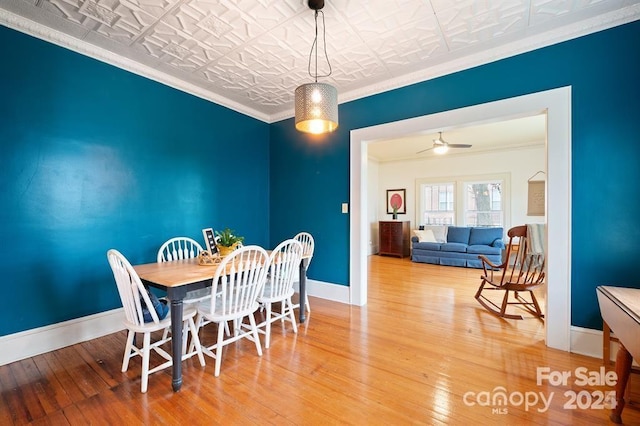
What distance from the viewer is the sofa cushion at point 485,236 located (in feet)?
20.1

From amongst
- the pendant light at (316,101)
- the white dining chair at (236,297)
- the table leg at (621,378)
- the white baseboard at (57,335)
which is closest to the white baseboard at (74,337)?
the white baseboard at (57,335)

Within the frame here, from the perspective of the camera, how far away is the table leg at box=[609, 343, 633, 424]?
1482mm

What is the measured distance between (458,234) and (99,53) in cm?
714

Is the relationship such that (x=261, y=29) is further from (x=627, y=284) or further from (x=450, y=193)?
(x=450, y=193)

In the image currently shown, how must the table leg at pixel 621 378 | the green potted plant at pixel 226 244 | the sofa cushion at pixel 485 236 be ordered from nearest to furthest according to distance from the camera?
the table leg at pixel 621 378, the green potted plant at pixel 226 244, the sofa cushion at pixel 485 236

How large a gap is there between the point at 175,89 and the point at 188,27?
115 centimetres

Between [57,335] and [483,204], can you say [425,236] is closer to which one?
[483,204]

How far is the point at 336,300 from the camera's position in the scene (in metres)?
3.73

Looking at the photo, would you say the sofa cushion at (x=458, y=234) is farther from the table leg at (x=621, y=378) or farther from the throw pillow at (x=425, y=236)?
the table leg at (x=621, y=378)

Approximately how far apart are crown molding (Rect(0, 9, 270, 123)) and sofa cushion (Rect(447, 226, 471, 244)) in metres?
5.76

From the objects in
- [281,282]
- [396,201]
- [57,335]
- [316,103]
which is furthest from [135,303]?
[396,201]

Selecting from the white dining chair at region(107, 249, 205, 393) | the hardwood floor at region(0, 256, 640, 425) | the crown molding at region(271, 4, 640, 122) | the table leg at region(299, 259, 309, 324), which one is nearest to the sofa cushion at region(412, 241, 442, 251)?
the hardwood floor at region(0, 256, 640, 425)

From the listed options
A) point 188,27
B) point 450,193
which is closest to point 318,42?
point 188,27

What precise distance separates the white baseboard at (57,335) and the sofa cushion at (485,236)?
6.72 m
